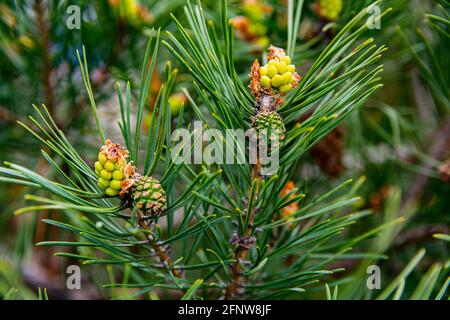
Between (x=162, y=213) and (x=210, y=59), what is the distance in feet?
0.36

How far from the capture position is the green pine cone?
32 centimetres

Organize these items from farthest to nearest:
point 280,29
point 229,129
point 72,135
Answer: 1. point 72,135
2. point 280,29
3. point 229,129

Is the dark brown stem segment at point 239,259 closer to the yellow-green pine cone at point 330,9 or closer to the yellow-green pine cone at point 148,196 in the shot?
the yellow-green pine cone at point 148,196

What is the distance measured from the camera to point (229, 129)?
1.05ft

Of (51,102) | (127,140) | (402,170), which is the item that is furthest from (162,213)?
(402,170)

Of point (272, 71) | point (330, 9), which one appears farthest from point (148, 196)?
point (330, 9)

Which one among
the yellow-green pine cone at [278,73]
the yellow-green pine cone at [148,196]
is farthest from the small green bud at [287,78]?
the yellow-green pine cone at [148,196]

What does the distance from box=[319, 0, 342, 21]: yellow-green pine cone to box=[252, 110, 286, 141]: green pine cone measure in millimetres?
216

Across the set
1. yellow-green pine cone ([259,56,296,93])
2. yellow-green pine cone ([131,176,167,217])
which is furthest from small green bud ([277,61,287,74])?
yellow-green pine cone ([131,176,167,217])

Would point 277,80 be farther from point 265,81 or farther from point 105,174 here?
point 105,174

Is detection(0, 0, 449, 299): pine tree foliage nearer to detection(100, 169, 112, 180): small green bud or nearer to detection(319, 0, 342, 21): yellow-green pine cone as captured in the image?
detection(100, 169, 112, 180): small green bud

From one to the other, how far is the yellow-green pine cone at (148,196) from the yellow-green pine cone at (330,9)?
0.93 ft
